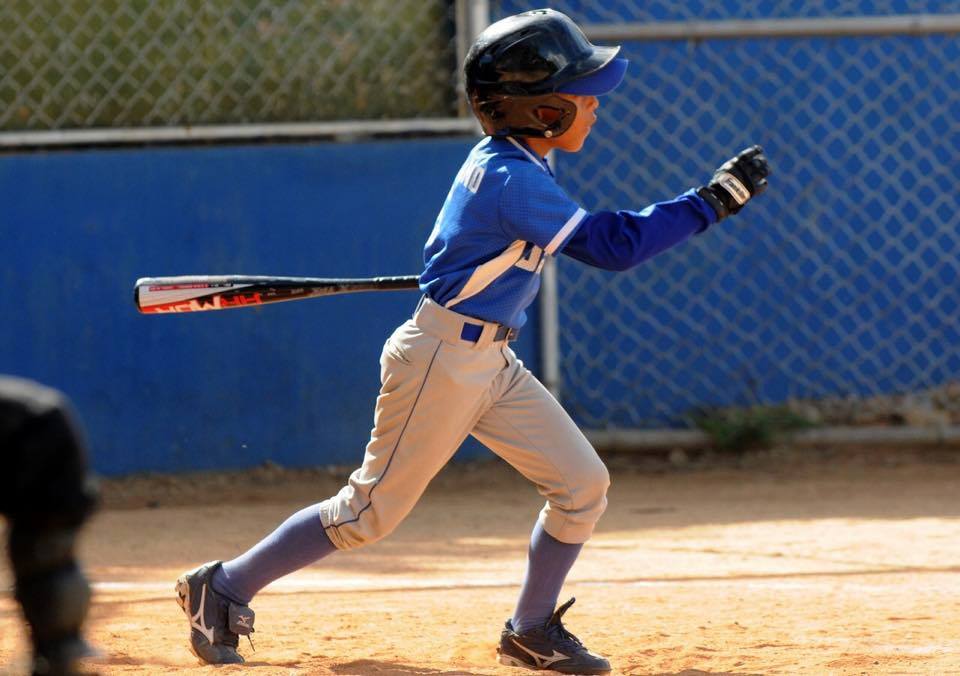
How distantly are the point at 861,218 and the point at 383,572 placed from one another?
308cm

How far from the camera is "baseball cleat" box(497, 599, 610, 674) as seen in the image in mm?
3381

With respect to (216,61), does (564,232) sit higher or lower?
higher

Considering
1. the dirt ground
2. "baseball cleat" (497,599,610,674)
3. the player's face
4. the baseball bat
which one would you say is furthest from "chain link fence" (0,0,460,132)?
"baseball cleat" (497,599,610,674)

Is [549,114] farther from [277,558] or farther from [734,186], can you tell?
[277,558]

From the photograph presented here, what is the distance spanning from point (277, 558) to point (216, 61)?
328 cm

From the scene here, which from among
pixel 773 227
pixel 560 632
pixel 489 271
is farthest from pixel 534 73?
pixel 773 227

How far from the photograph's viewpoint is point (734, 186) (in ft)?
10.6

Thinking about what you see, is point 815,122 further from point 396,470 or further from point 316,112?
point 396,470

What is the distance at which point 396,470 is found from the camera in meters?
3.32

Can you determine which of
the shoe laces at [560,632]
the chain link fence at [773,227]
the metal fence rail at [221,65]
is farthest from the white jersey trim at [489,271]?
the chain link fence at [773,227]

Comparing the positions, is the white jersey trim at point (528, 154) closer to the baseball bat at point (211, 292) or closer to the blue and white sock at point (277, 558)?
the baseball bat at point (211, 292)

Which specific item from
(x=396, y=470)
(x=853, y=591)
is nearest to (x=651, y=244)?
(x=396, y=470)

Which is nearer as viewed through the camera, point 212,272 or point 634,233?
point 634,233

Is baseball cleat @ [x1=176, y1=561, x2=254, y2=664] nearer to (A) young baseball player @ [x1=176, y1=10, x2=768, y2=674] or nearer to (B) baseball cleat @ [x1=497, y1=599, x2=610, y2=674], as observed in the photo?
(A) young baseball player @ [x1=176, y1=10, x2=768, y2=674]
